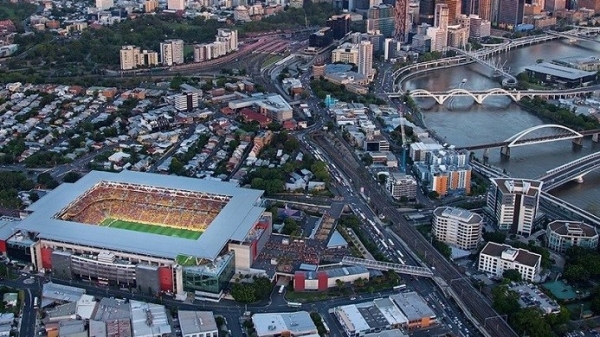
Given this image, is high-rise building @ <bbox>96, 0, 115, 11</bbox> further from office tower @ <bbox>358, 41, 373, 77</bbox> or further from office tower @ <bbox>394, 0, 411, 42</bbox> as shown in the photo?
office tower @ <bbox>358, 41, 373, 77</bbox>

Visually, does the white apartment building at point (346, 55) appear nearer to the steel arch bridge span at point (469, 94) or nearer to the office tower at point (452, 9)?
the steel arch bridge span at point (469, 94)

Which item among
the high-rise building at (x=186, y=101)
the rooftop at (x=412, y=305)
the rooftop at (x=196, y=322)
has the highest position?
the high-rise building at (x=186, y=101)

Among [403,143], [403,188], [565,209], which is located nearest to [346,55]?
[403,143]

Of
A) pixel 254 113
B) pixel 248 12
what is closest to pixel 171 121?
pixel 254 113

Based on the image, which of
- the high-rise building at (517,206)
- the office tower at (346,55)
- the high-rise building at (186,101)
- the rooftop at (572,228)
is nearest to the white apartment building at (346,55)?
the office tower at (346,55)

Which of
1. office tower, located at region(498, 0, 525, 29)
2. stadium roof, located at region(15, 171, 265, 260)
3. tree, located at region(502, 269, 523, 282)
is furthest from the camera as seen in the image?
office tower, located at region(498, 0, 525, 29)

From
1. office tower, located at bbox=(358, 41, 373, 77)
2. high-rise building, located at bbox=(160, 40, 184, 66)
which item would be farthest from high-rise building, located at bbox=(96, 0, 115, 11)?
office tower, located at bbox=(358, 41, 373, 77)
